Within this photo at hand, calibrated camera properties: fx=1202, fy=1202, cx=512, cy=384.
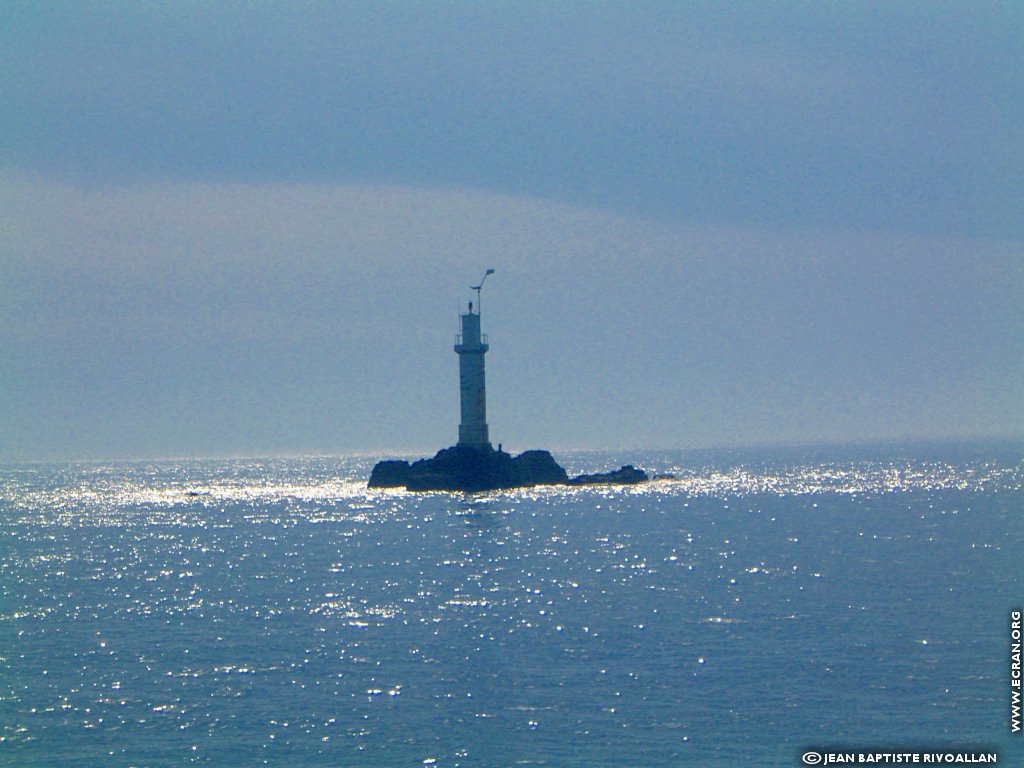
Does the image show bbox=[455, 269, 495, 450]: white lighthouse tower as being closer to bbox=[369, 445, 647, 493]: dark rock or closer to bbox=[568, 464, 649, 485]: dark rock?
bbox=[369, 445, 647, 493]: dark rock

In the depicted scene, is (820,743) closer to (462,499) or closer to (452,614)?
(452,614)

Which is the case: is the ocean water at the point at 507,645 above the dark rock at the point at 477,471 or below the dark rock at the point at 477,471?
below

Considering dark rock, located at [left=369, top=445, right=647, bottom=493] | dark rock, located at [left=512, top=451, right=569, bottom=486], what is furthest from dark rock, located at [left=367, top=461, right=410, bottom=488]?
dark rock, located at [left=512, top=451, right=569, bottom=486]

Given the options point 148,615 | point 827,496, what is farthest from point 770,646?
point 827,496

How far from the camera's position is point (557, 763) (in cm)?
2477

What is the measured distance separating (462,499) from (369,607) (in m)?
56.0

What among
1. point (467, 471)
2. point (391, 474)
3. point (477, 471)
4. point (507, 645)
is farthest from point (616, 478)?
point (507, 645)

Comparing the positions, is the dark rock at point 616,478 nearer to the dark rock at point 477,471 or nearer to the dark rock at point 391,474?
the dark rock at point 477,471

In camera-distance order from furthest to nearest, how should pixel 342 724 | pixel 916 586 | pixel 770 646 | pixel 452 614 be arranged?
1. pixel 916 586
2. pixel 452 614
3. pixel 770 646
4. pixel 342 724

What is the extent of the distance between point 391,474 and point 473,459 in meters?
20.2

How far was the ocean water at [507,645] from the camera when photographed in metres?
26.4

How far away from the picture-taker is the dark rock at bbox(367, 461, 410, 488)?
120 metres

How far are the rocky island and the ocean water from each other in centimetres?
2665

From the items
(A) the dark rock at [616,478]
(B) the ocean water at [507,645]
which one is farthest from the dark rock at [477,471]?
(B) the ocean water at [507,645]
